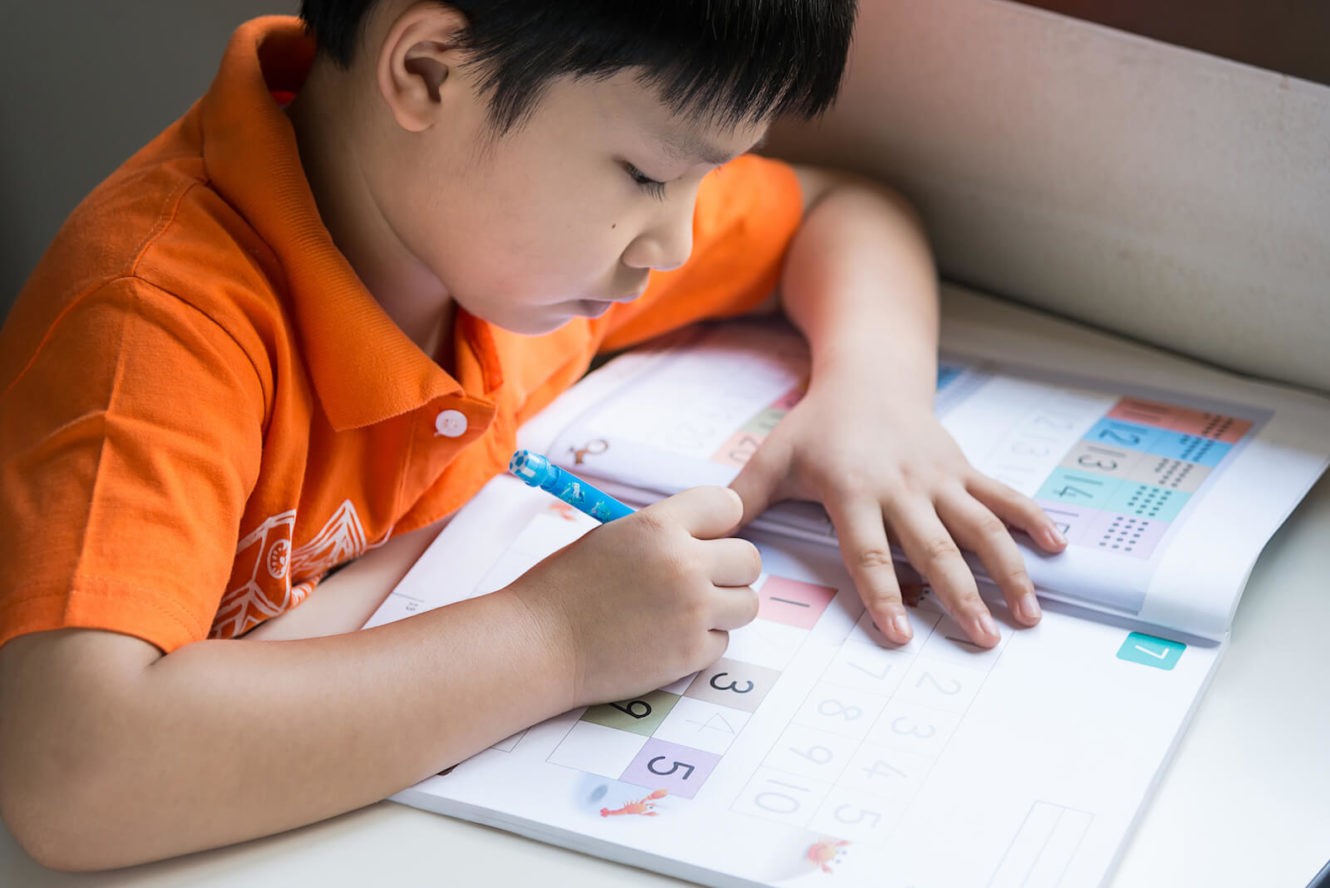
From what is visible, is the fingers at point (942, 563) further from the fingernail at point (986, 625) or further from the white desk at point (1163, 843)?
the white desk at point (1163, 843)

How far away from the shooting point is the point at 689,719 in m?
0.60

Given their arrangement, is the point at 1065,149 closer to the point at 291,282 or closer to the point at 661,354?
the point at 661,354

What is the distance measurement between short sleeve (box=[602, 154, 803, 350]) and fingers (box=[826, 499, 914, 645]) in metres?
0.25

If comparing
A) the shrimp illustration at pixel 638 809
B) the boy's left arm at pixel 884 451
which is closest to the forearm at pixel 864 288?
the boy's left arm at pixel 884 451

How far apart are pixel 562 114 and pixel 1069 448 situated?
1.14ft

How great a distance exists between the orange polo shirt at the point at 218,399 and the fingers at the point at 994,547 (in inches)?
9.8

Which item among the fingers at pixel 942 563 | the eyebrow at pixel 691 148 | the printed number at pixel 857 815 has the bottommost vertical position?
the printed number at pixel 857 815

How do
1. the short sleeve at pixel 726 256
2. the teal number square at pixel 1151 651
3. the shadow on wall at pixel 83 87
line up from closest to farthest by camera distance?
the teal number square at pixel 1151 651, the short sleeve at pixel 726 256, the shadow on wall at pixel 83 87

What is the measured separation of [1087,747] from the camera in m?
0.57

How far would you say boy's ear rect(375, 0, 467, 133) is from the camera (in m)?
0.63

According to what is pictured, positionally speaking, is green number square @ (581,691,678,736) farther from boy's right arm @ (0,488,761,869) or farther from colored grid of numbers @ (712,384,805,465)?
colored grid of numbers @ (712,384,805,465)

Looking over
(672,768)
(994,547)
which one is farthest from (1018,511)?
(672,768)

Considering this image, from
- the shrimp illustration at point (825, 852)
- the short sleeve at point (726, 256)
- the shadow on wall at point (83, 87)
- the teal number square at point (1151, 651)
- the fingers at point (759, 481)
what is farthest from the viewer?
the shadow on wall at point (83, 87)

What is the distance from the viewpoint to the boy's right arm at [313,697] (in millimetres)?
521
